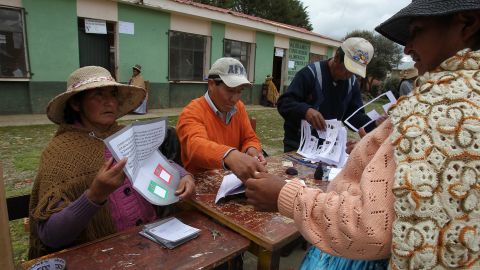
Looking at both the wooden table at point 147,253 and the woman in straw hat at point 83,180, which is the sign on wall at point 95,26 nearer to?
the woman in straw hat at point 83,180

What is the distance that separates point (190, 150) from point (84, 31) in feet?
28.4

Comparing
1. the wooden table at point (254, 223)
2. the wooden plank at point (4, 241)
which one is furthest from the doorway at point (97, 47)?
the wooden plank at point (4, 241)

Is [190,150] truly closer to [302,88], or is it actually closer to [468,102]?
[302,88]

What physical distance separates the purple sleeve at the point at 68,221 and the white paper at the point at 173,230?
11.5 inches

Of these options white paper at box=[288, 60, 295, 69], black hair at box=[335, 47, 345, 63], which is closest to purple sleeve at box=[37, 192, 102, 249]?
black hair at box=[335, 47, 345, 63]

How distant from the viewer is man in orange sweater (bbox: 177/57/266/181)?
212cm

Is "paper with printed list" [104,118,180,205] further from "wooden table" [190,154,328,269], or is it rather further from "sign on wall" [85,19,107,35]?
"sign on wall" [85,19,107,35]

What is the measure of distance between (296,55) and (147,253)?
15194mm

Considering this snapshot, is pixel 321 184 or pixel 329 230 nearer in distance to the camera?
pixel 329 230

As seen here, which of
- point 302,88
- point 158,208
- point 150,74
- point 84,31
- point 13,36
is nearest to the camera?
point 158,208

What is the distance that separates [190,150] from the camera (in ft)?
7.17

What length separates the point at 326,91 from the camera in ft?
10.5

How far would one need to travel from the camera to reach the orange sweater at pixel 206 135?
2.04 m

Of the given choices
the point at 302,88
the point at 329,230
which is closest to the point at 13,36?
the point at 302,88
